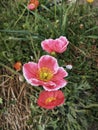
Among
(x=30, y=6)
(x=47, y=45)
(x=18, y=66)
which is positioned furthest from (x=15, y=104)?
(x=30, y=6)

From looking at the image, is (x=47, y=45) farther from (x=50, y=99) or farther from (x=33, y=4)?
(x=33, y=4)

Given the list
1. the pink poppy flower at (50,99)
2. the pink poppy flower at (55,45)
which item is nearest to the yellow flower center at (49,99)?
the pink poppy flower at (50,99)

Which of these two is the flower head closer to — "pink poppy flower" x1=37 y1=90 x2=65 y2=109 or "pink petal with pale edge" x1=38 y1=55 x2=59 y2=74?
"pink petal with pale edge" x1=38 y1=55 x2=59 y2=74

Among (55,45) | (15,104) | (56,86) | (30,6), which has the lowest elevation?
(15,104)

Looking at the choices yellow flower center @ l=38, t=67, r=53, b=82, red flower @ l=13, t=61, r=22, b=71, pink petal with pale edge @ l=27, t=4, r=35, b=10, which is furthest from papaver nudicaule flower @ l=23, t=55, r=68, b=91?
pink petal with pale edge @ l=27, t=4, r=35, b=10

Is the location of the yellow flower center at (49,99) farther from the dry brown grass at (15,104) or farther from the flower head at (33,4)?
the flower head at (33,4)

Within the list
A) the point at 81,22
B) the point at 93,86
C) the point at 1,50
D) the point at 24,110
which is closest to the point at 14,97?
the point at 24,110
